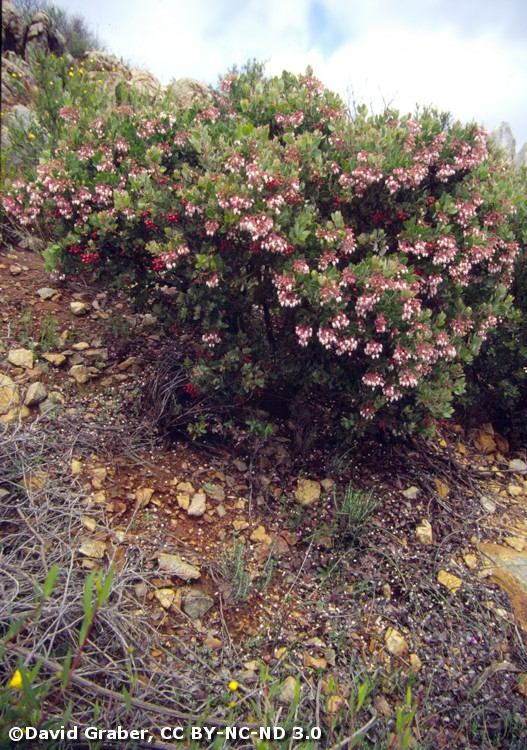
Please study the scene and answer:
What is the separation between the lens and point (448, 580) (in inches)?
117

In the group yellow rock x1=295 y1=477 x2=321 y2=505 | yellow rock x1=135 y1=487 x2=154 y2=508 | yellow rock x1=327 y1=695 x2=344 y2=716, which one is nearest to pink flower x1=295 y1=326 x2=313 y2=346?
yellow rock x1=295 y1=477 x2=321 y2=505

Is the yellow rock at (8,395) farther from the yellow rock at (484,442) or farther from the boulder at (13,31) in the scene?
the boulder at (13,31)

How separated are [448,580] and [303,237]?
2121 mm

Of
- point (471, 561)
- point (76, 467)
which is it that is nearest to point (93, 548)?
point (76, 467)

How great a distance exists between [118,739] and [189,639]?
0.54 metres

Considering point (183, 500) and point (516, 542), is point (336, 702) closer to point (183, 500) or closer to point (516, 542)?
point (183, 500)

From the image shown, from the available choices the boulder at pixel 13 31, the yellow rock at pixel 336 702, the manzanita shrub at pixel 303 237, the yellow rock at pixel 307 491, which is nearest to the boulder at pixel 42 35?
the boulder at pixel 13 31

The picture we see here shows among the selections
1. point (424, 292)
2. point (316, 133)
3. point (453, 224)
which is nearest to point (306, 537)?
point (424, 292)

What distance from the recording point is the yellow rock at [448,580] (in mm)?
2932

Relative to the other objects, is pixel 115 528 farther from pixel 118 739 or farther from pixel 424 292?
pixel 424 292

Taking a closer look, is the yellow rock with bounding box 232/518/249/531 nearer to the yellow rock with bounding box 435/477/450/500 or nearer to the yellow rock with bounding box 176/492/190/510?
the yellow rock with bounding box 176/492/190/510

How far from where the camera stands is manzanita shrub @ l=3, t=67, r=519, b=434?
265 centimetres

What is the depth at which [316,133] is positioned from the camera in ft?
10.1

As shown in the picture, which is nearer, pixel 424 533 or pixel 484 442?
pixel 424 533
